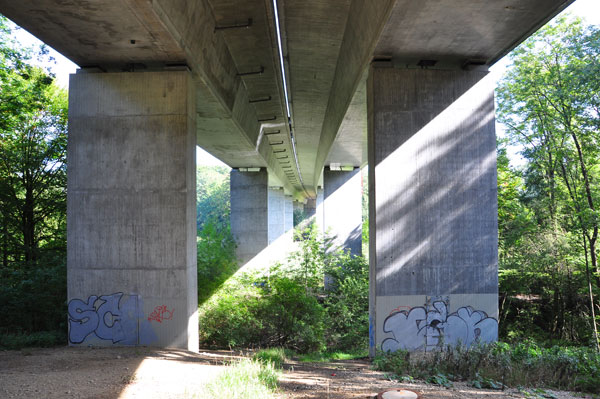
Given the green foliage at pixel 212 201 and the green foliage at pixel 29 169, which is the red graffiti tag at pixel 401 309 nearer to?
the green foliage at pixel 29 169

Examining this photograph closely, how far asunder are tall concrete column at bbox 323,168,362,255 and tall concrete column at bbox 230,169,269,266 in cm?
548

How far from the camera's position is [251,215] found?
27.6 m

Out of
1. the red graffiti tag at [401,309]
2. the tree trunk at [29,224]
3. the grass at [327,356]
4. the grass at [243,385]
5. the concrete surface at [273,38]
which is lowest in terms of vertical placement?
the grass at [327,356]

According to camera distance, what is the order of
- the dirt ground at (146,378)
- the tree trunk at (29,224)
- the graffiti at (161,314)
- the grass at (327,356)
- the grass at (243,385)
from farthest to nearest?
the tree trunk at (29,224), the grass at (327,356), the graffiti at (161,314), the dirt ground at (146,378), the grass at (243,385)

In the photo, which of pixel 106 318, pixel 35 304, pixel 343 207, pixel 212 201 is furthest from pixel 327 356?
pixel 212 201

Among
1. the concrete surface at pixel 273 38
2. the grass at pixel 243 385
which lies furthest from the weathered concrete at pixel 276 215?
the grass at pixel 243 385

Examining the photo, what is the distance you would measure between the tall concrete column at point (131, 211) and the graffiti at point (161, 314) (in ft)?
0.08

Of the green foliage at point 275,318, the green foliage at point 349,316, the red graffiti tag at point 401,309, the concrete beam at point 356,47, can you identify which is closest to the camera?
the concrete beam at point 356,47

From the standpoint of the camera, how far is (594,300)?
574 inches

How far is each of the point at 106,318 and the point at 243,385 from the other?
231 inches

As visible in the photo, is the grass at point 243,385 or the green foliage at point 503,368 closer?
the grass at point 243,385

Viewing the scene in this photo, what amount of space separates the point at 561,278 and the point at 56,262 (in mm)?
17742

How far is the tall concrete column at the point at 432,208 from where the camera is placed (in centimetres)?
892

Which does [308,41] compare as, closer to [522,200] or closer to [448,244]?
[448,244]
